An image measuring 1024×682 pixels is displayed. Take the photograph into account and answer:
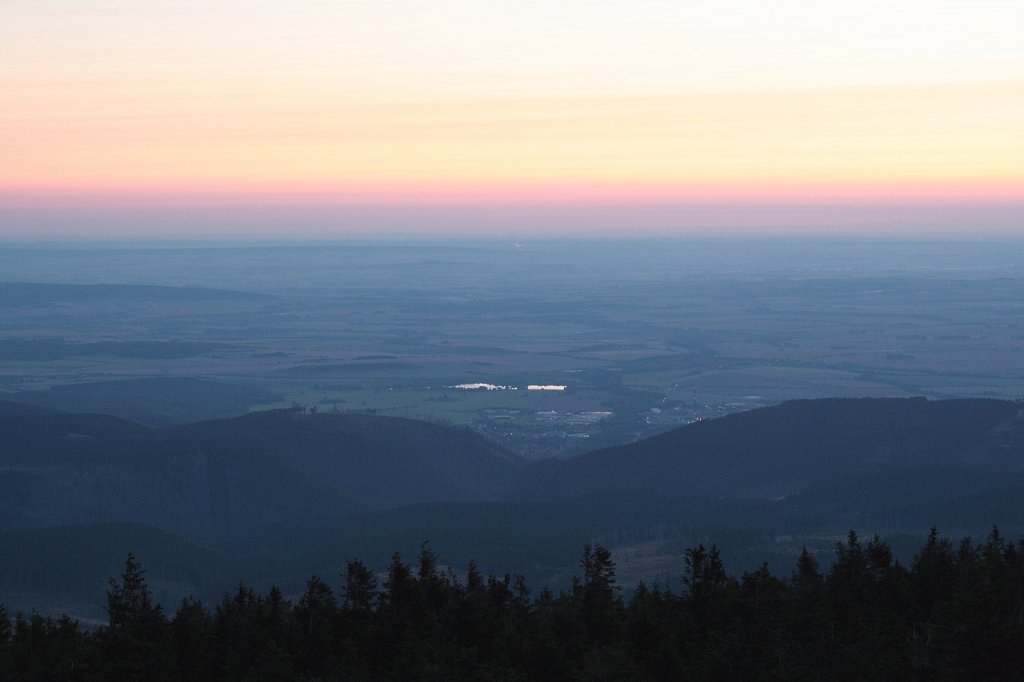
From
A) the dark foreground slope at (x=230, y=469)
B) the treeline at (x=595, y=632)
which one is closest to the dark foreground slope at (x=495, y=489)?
the dark foreground slope at (x=230, y=469)

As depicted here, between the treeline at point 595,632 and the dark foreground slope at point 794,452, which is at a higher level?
the treeline at point 595,632

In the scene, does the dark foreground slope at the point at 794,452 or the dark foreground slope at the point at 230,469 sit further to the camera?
the dark foreground slope at the point at 794,452

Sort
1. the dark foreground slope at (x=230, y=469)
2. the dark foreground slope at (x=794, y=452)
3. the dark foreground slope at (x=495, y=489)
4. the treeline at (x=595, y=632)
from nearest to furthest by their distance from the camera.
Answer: the treeline at (x=595, y=632), the dark foreground slope at (x=495, y=489), the dark foreground slope at (x=230, y=469), the dark foreground slope at (x=794, y=452)

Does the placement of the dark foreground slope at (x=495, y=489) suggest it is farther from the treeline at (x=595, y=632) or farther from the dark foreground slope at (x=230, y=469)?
the treeline at (x=595, y=632)

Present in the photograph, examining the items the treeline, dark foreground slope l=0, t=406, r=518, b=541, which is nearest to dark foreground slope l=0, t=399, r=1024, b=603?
dark foreground slope l=0, t=406, r=518, b=541

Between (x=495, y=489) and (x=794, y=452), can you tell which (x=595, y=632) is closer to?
(x=495, y=489)

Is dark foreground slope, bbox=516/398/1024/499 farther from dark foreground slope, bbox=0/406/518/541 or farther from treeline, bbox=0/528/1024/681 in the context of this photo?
treeline, bbox=0/528/1024/681

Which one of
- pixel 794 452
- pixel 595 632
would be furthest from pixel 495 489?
pixel 595 632

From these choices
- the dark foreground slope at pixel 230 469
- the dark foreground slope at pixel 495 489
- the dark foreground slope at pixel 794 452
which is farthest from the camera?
the dark foreground slope at pixel 794 452
